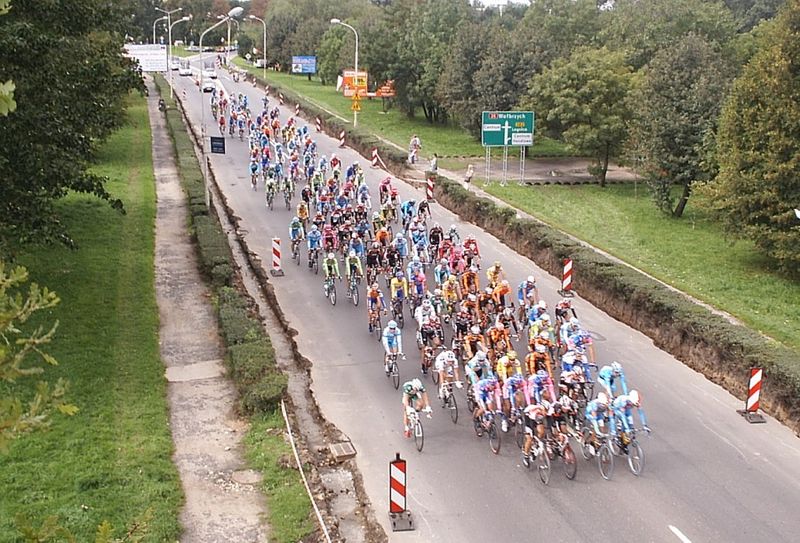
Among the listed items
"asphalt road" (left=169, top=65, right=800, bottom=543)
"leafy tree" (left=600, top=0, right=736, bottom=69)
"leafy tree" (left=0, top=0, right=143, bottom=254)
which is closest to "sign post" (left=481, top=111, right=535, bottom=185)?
"leafy tree" (left=600, top=0, right=736, bottom=69)

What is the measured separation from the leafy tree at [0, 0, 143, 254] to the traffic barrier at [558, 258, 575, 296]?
491 inches

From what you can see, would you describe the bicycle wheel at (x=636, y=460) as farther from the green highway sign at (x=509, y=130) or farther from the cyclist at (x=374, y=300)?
the green highway sign at (x=509, y=130)

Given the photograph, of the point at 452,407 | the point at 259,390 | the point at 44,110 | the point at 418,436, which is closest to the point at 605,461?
the point at 418,436

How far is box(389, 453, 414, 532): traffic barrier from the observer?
12633 mm

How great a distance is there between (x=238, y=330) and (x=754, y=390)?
1037 cm

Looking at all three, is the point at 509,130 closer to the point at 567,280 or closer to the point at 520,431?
the point at 567,280

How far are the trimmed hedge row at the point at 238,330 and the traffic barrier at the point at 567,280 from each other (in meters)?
8.59

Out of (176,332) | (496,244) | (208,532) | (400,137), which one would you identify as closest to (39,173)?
(176,332)

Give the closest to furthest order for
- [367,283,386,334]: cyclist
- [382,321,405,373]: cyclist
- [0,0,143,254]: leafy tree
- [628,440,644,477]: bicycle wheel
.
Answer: [628,440,644,477]: bicycle wheel
[0,0,143,254]: leafy tree
[382,321,405,373]: cyclist
[367,283,386,334]: cyclist

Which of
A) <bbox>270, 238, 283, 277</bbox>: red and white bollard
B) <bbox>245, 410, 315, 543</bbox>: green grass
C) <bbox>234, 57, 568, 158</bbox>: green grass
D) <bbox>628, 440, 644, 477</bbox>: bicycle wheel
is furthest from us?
<bbox>234, 57, 568, 158</bbox>: green grass

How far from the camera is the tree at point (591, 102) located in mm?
41562

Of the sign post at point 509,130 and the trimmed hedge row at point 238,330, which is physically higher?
the sign post at point 509,130

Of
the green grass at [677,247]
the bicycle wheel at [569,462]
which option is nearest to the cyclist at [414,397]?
the bicycle wheel at [569,462]

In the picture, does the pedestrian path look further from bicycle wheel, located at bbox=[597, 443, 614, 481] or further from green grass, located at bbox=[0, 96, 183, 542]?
bicycle wheel, located at bbox=[597, 443, 614, 481]
